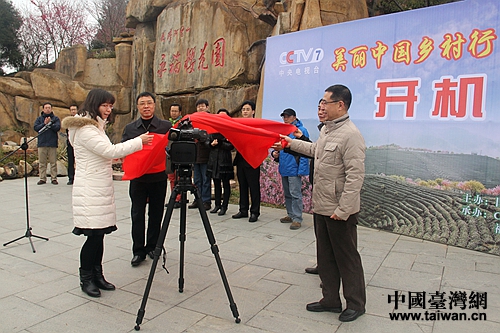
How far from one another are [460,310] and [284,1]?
6.34 metres

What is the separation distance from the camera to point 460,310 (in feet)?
10.0

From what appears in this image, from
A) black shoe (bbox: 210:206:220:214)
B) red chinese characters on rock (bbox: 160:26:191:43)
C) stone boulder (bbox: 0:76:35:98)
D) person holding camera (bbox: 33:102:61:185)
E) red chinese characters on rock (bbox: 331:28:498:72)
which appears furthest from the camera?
stone boulder (bbox: 0:76:35:98)

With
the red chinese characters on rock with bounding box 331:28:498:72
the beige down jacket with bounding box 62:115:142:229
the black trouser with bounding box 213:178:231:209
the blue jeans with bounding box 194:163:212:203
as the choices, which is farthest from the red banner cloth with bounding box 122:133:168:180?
the red chinese characters on rock with bounding box 331:28:498:72

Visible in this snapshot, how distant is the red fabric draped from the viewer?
339 centimetres

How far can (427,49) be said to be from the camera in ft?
16.1

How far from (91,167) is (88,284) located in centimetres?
97

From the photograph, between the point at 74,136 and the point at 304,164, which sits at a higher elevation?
the point at 74,136

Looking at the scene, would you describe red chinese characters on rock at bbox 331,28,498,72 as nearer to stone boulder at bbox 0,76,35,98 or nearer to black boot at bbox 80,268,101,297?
black boot at bbox 80,268,101,297

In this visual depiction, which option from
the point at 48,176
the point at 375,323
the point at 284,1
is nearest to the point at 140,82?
the point at 48,176

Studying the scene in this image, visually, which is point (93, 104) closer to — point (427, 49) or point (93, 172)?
point (93, 172)

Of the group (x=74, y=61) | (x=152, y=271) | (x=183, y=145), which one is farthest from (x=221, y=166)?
(x=74, y=61)

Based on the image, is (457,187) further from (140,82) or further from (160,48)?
(140,82)

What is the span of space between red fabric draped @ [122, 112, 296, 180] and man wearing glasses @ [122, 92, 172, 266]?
7.4 inches

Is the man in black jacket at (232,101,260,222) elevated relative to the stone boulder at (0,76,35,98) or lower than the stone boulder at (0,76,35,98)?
lower
